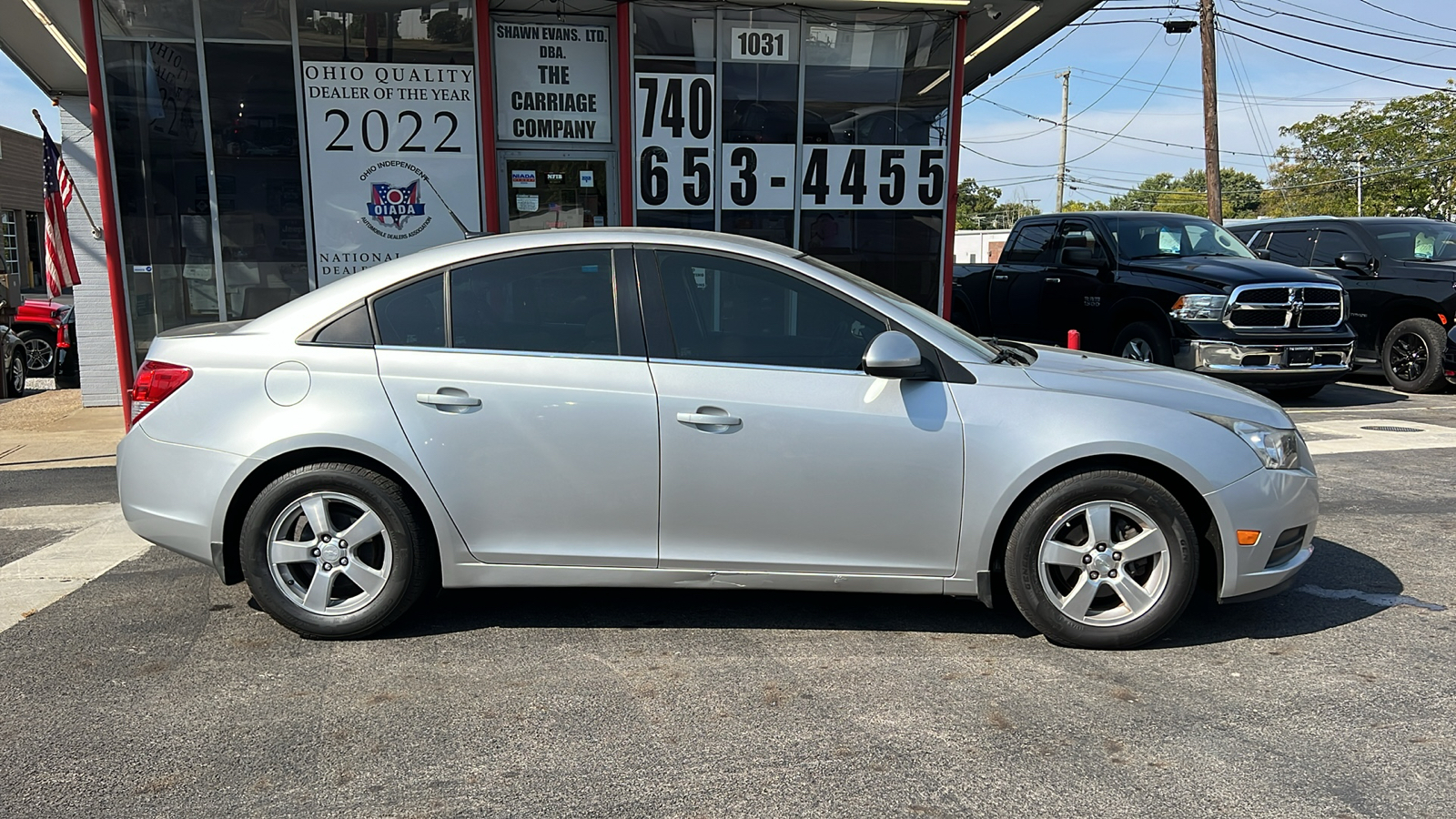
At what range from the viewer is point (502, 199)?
10.8m

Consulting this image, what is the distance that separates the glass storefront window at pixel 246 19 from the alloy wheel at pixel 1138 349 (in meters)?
8.98

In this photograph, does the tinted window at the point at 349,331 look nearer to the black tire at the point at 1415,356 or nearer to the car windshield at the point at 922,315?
the car windshield at the point at 922,315

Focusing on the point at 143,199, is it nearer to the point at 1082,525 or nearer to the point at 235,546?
the point at 235,546

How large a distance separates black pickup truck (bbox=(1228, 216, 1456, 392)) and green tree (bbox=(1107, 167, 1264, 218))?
274ft

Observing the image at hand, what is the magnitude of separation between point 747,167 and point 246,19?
4.84m

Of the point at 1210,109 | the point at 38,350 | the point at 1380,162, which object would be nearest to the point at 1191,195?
the point at 1380,162

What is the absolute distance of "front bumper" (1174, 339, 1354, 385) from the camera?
415 inches

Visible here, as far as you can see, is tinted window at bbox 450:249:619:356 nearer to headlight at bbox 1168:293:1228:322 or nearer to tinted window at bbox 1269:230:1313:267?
headlight at bbox 1168:293:1228:322

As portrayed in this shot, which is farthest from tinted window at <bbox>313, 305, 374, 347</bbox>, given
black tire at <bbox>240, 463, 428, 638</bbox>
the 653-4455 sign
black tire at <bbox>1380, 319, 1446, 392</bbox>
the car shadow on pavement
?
black tire at <bbox>1380, 319, 1446, 392</bbox>

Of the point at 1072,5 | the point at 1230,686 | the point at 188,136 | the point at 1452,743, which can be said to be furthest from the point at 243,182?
the point at 1452,743

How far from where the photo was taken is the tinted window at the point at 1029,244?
13047mm

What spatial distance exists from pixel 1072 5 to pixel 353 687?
1003 centimetres

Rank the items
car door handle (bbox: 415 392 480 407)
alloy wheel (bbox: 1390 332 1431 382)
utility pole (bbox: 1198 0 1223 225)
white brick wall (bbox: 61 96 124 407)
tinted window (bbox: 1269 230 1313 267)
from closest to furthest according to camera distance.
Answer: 1. car door handle (bbox: 415 392 480 407)
2. white brick wall (bbox: 61 96 124 407)
3. alloy wheel (bbox: 1390 332 1431 382)
4. tinted window (bbox: 1269 230 1313 267)
5. utility pole (bbox: 1198 0 1223 225)

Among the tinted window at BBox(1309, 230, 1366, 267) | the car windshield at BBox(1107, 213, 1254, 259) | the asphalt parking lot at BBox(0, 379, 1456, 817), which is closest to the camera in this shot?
the asphalt parking lot at BBox(0, 379, 1456, 817)
